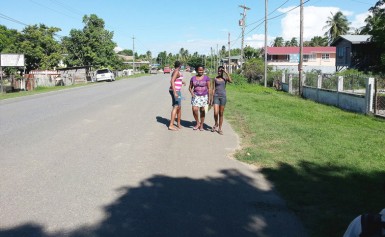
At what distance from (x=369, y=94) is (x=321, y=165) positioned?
9088mm

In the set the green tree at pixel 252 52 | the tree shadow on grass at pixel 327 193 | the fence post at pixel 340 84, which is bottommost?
the tree shadow on grass at pixel 327 193

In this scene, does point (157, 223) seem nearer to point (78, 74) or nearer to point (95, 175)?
point (95, 175)

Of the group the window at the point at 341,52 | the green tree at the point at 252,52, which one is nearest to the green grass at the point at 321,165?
the window at the point at 341,52

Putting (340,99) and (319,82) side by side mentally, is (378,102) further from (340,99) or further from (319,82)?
(319,82)

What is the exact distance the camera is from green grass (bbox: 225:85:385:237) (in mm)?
4413

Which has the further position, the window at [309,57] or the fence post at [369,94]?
the window at [309,57]

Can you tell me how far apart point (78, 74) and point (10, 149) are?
4233cm

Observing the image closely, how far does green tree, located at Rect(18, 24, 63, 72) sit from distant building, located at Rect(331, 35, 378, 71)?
33100 millimetres

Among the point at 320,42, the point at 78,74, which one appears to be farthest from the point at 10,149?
the point at 320,42

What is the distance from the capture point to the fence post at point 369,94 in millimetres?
14094

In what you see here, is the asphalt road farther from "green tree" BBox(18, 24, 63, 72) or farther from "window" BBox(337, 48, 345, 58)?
"window" BBox(337, 48, 345, 58)

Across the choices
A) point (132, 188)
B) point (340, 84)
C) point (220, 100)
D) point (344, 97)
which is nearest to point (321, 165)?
point (132, 188)

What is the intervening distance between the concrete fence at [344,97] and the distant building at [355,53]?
22132mm

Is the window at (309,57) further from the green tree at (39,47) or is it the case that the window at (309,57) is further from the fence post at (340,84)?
the fence post at (340,84)
